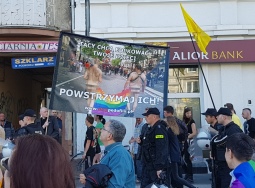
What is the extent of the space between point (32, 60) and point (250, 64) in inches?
242

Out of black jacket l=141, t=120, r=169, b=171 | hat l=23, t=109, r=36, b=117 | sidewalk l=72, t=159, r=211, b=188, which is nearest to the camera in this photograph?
black jacket l=141, t=120, r=169, b=171

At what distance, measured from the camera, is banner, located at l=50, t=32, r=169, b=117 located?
9836mm

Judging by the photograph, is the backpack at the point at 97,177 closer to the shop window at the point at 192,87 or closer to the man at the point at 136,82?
the man at the point at 136,82

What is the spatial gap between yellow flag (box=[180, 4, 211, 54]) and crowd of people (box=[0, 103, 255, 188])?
173 centimetres

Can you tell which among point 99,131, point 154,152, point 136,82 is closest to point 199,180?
point 99,131

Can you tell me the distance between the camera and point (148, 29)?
13883mm

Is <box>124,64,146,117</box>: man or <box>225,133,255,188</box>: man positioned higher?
<box>124,64,146,117</box>: man

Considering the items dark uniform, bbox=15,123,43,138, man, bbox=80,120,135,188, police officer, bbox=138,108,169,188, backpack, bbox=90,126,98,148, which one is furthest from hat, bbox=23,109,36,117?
backpack, bbox=90,126,98,148

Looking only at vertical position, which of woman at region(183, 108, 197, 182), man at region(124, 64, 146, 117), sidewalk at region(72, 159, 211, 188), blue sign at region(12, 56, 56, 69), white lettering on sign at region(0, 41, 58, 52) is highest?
white lettering on sign at region(0, 41, 58, 52)

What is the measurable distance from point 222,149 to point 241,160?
3017 millimetres

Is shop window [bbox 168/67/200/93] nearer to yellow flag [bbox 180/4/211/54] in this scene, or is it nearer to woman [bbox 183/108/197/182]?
yellow flag [bbox 180/4/211/54]

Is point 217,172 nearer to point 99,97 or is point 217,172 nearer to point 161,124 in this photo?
point 161,124

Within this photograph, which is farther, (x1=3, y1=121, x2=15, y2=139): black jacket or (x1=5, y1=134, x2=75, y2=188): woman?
(x1=3, y1=121, x2=15, y2=139): black jacket

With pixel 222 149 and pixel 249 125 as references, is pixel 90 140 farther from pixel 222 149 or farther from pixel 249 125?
pixel 222 149
